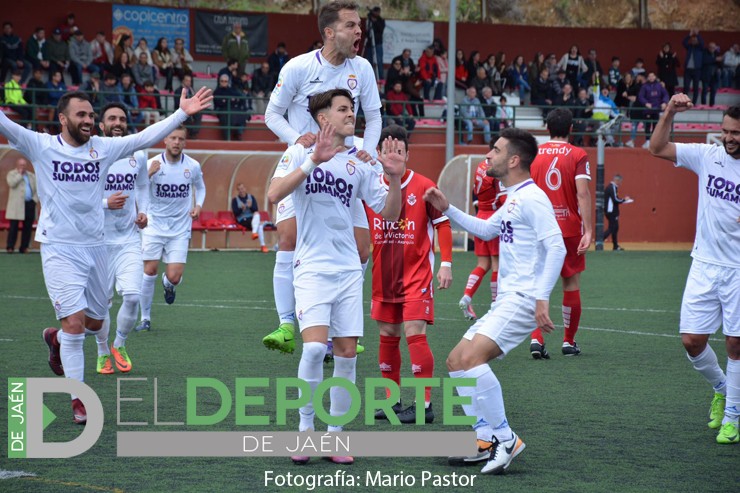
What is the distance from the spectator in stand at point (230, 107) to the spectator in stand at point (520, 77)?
951 centimetres

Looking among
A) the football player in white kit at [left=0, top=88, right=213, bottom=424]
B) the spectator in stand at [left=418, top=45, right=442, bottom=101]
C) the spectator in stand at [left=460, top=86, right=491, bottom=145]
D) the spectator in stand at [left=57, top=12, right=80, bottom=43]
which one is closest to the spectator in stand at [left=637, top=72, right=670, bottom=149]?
the spectator in stand at [left=460, top=86, right=491, bottom=145]

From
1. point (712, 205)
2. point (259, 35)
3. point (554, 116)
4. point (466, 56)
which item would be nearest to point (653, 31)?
point (466, 56)

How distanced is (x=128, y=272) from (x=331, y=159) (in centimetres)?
444

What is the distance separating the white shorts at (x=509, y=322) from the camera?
6.60 m

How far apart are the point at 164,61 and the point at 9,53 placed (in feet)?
14.2

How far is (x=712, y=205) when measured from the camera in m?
7.59

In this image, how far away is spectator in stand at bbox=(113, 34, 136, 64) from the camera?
3031cm

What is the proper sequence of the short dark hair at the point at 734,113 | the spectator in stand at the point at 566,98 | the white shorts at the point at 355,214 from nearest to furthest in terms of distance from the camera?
the short dark hair at the point at 734,113 < the white shorts at the point at 355,214 < the spectator in stand at the point at 566,98

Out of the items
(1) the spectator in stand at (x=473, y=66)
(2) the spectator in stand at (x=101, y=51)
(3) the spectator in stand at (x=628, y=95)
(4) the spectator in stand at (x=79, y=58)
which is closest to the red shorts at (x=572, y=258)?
(4) the spectator in stand at (x=79, y=58)

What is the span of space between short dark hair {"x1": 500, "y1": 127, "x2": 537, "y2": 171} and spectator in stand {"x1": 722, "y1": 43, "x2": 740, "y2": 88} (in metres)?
35.6

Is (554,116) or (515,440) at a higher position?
(554,116)

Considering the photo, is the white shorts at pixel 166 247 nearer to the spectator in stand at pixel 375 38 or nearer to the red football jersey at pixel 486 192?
the red football jersey at pixel 486 192

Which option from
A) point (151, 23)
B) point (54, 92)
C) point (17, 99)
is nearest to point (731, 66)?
point (151, 23)

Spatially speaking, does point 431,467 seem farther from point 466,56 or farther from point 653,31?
point 653,31
